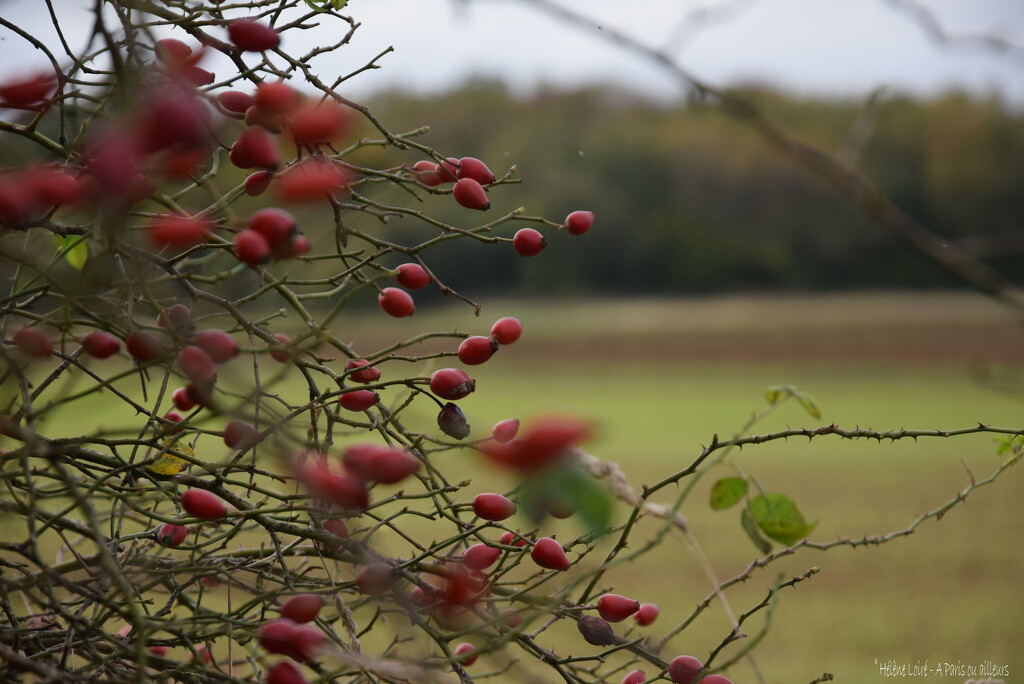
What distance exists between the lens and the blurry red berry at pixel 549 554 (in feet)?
1.22

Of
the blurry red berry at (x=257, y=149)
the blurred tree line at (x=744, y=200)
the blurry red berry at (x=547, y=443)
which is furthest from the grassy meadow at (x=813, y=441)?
the blurred tree line at (x=744, y=200)

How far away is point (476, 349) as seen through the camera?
39 centimetres

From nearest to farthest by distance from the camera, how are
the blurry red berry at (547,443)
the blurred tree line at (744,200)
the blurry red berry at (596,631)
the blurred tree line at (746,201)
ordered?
the blurry red berry at (547,443) < the blurry red berry at (596,631) < the blurred tree line at (744,200) < the blurred tree line at (746,201)

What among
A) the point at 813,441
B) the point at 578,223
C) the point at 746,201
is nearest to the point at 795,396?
the point at 578,223

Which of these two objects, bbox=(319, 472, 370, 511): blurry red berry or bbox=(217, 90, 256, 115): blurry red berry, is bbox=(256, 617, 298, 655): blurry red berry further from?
bbox=(217, 90, 256, 115): blurry red berry

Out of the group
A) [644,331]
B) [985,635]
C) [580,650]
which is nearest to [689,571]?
[985,635]

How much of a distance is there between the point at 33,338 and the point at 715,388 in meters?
9.91

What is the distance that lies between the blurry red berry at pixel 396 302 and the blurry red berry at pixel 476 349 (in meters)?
0.06

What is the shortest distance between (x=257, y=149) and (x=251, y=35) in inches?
2.2

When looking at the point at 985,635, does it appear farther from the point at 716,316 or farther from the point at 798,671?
the point at 716,316

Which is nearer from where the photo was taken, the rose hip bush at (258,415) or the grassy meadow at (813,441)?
the rose hip bush at (258,415)

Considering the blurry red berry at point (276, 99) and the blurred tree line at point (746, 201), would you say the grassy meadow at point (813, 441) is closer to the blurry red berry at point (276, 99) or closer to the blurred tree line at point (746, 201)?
the blurry red berry at point (276, 99)

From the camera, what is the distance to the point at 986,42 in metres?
0.26

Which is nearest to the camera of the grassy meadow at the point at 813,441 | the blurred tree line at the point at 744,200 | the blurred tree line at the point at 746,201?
the grassy meadow at the point at 813,441
